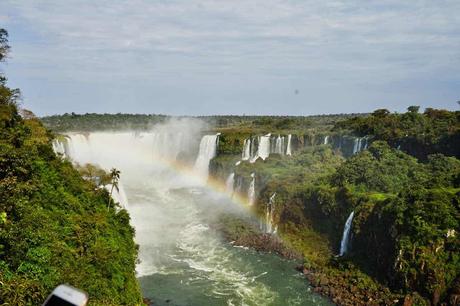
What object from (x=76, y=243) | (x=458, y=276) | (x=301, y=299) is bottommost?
(x=301, y=299)

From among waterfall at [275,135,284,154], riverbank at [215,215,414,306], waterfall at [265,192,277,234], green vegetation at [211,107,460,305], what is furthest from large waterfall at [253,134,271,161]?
riverbank at [215,215,414,306]

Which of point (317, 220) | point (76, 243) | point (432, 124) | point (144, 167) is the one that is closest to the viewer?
point (76, 243)

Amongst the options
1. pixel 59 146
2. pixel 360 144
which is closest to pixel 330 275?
pixel 360 144

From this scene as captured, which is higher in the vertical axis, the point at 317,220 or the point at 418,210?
the point at 418,210

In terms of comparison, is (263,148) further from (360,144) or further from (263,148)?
(360,144)

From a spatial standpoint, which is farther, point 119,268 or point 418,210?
point 418,210

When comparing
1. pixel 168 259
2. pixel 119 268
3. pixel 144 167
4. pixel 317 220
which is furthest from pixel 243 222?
pixel 144 167

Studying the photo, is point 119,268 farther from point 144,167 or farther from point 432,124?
point 144,167
